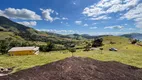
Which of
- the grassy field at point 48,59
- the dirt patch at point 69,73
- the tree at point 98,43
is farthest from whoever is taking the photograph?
the tree at point 98,43

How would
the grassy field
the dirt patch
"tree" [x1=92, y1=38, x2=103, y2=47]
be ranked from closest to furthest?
the dirt patch
the grassy field
"tree" [x1=92, y1=38, x2=103, y2=47]

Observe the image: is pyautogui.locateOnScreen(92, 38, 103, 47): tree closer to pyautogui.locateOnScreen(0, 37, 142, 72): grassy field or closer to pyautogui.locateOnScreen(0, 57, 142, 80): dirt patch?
pyautogui.locateOnScreen(0, 37, 142, 72): grassy field

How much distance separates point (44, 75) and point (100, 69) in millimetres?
5564

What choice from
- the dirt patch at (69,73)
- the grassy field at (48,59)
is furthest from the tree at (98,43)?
the dirt patch at (69,73)

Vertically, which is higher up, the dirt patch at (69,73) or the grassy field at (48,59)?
the dirt patch at (69,73)

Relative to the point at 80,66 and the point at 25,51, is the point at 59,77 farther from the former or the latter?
the point at 25,51

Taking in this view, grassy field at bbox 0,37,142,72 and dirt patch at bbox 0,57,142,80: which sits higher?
dirt patch at bbox 0,57,142,80

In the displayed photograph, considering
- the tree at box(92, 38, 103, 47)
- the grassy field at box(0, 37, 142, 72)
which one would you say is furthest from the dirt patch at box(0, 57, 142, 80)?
the tree at box(92, 38, 103, 47)

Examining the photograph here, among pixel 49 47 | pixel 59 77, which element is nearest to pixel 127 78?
pixel 59 77

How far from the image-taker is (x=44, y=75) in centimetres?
1301

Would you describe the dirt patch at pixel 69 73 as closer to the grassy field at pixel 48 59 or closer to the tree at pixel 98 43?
the grassy field at pixel 48 59

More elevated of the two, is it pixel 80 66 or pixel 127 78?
pixel 80 66

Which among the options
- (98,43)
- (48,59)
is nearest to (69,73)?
(48,59)

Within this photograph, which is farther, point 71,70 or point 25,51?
point 25,51
